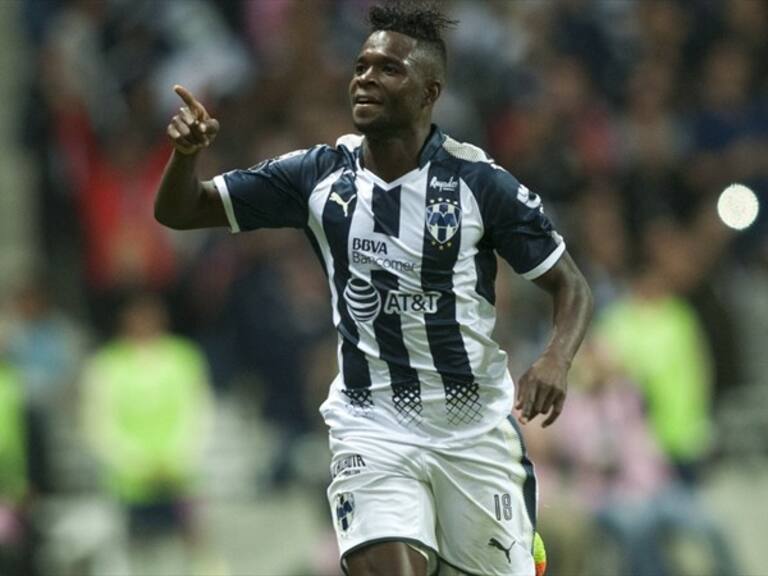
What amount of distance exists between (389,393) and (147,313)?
5.89m

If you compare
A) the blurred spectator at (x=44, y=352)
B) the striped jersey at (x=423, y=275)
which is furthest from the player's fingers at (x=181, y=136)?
the blurred spectator at (x=44, y=352)

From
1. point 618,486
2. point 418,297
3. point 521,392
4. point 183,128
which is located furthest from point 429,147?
point 618,486

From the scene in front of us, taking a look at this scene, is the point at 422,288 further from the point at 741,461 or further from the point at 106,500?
the point at 741,461

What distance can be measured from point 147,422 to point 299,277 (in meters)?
1.78

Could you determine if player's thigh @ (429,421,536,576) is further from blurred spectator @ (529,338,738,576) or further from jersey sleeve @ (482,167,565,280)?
blurred spectator @ (529,338,738,576)

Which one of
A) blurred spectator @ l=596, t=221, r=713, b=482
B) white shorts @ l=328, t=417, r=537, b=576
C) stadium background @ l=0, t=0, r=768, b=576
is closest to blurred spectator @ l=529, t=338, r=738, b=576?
stadium background @ l=0, t=0, r=768, b=576

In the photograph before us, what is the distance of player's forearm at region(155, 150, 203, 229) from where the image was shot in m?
6.36

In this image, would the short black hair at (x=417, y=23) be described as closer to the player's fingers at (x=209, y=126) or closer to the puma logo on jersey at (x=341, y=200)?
the puma logo on jersey at (x=341, y=200)

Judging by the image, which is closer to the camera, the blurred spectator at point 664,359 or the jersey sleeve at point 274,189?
the jersey sleeve at point 274,189

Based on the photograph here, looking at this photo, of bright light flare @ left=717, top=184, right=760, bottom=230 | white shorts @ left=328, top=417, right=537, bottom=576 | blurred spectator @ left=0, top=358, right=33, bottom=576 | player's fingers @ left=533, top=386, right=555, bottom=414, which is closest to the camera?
player's fingers @ left=533, top=386, right=555, bottom=414

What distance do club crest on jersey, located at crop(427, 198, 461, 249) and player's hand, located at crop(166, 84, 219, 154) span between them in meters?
0.82

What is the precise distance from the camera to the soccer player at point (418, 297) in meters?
6.36

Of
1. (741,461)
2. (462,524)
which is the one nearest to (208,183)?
(462,524)

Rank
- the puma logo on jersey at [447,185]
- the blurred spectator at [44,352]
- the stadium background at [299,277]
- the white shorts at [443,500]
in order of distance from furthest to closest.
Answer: the blurred spectator at [44,352], the stadium background at [299,277], the puma logo on jersey at [447,185], the white shorts at [443,500]
